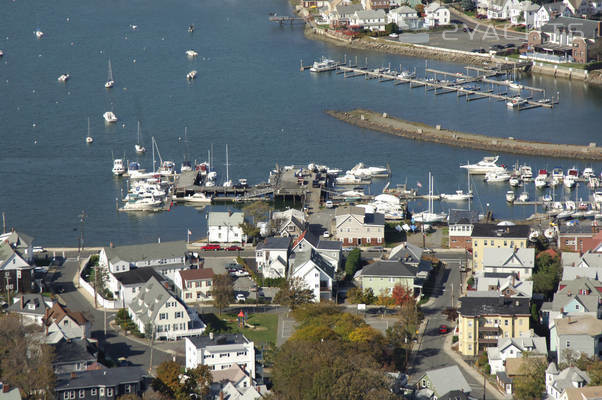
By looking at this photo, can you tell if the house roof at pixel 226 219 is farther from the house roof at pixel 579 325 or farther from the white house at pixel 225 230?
the house roof at pixel 579 325

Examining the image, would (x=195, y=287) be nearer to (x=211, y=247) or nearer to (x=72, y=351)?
(x=211, y=247)

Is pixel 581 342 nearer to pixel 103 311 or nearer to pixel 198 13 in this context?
A: pixel 103 311

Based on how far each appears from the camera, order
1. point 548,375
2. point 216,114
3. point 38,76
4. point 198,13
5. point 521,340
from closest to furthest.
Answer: point 548,375 → point 521,340 → point 216,114 → point 38,76 → point 198,13

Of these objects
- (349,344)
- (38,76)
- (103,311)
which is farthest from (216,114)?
(349,344)

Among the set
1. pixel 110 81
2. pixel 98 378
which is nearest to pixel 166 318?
pixel 98 378

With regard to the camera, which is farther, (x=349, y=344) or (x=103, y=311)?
(x=103, y=311)

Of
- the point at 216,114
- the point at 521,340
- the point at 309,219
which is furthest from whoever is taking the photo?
the point at 216,114
